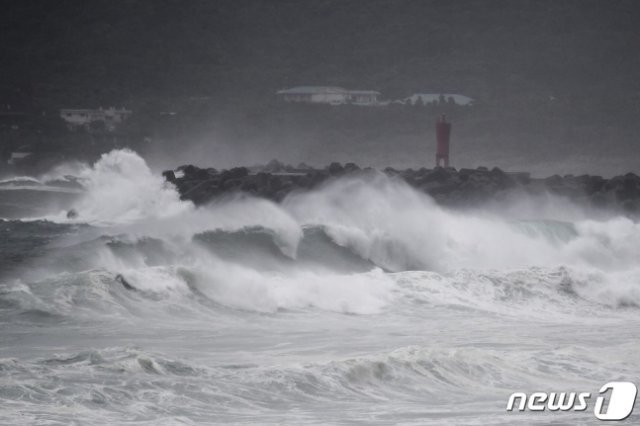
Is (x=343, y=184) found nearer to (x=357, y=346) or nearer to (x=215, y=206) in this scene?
(x=215, y=206)

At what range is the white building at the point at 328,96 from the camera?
78.0 metres

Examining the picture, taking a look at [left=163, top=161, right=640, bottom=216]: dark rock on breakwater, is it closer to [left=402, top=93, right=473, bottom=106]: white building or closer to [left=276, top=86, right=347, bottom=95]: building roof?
[left=402, top=93, right=473, bottom=106]: white building

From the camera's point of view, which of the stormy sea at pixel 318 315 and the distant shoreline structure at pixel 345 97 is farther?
the distant shoreline structure at pixel 345 97

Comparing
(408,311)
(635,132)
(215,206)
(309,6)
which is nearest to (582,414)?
(408,311)

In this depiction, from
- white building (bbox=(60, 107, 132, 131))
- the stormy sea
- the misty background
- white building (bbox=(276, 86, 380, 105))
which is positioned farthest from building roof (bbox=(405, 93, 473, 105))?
the stormy sea

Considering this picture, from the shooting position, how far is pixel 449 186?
101ft

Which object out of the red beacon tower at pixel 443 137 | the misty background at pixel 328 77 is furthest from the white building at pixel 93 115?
the red beacon tower at pixel 443 137

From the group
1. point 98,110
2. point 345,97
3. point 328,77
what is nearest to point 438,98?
point 345,97

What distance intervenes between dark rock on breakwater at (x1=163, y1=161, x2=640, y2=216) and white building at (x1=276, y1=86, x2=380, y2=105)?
42992 millimetres

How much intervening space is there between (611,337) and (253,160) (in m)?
50.6

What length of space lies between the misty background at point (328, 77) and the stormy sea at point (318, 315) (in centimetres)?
3368

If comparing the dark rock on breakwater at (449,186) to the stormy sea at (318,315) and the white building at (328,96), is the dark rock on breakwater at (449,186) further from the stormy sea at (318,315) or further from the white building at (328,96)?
the white building at (328,96)

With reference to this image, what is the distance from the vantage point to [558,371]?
13.3m

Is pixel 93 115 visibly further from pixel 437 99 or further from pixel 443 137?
pixel 443 137
